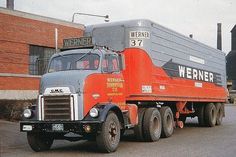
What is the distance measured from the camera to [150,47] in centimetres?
1436

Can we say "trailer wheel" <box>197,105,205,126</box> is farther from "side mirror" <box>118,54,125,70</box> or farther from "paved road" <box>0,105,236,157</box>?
"side mirror" <box>118,54,125,70</box>

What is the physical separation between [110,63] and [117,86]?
0.72m

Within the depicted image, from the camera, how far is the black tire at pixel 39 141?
472 inches

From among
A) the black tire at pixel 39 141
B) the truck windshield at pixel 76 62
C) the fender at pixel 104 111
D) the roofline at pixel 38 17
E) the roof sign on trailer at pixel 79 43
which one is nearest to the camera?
the fender at pixel 104 111

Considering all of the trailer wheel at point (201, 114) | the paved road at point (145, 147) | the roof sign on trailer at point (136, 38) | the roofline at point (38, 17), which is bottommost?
the paved road at point (145, 147)

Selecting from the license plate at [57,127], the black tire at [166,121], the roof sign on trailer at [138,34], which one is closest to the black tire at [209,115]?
the black tire at [166,121]

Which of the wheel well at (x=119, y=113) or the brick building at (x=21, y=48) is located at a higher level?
the brick building at (x=21, y=48)

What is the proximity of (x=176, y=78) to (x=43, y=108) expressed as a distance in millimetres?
6439

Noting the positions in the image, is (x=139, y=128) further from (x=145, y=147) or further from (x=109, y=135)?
(x=109, y=135)

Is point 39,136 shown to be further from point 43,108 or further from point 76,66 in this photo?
point 76,66

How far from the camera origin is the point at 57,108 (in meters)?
11.5

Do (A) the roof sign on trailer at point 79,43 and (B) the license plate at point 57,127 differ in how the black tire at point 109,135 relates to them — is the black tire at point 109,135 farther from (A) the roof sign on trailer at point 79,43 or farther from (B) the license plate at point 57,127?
(A) the roof sign on trailer at point 79,43

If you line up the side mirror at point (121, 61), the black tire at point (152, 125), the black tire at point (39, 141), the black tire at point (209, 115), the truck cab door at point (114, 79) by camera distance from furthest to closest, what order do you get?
the black tire at point (209, 115) < the black tire at point (152, 125) < the side mirror at point (121, 61) < the truck cab door at point (114, 79) < the black tire at point (39, 141)

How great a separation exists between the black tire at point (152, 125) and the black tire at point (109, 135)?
2.31 meters
